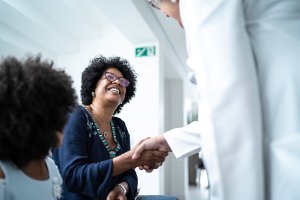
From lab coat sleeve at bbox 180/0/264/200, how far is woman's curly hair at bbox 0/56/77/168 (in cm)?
41

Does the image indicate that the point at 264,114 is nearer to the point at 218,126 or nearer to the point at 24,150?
the point at 218,126

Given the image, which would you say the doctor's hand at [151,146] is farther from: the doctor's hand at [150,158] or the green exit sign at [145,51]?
the green exit sign at [145,51]

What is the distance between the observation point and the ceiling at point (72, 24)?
2.81 m

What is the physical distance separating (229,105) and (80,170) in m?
0.70

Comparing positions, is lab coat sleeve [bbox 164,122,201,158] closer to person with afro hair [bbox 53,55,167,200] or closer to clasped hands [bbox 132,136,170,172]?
clasped hands [bbox 132,136,170,172]

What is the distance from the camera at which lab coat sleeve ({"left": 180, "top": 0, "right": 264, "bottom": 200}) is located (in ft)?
2.22

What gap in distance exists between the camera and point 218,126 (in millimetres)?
692

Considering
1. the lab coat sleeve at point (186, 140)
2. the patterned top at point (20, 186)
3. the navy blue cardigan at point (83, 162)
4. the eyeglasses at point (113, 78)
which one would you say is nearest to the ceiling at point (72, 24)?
the eyeglasses at point (113, 78)

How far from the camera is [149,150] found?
1.20 m

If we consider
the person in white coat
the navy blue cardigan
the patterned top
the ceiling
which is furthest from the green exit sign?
the patterned top

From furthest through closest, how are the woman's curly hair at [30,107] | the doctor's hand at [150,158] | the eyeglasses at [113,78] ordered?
the eyeglasses at [113,78], the doctor's hand at [150,158], the woman's curly hair at [30,107]

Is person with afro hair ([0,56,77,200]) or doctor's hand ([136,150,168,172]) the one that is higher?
person with afro hair ([0,56,77,200])

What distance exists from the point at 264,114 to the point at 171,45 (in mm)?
3542

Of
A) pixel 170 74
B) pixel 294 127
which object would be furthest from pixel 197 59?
pixel 170 74
